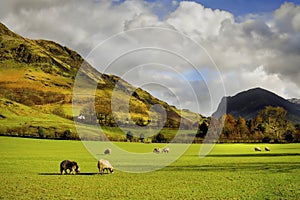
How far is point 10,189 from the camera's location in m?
22.7

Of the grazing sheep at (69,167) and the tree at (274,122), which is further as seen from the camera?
the tree at (274,122)

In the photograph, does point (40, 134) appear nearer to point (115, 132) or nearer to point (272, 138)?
point (115, 132)

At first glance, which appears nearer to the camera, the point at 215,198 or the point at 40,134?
the point at 215,198

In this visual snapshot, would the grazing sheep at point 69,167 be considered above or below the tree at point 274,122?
below

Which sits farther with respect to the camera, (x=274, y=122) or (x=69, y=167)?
(x=274, y=122)

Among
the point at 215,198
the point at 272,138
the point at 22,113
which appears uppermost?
the point at 22,113

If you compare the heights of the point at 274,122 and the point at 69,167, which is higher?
the point at 274,122

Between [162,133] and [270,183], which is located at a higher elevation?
[162,133]

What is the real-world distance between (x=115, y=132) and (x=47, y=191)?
293 feet

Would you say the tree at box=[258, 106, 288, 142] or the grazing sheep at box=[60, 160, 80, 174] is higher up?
the tree at box=[258, 106, 288, 142]

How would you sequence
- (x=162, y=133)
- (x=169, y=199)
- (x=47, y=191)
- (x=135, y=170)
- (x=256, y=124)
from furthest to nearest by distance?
(x=256, y=124) < (x=162, y=133) < (x=135, y=170) < (x=47, y=191) < (x=169, y=199)

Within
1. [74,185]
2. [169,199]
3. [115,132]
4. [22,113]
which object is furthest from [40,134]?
[169,199]

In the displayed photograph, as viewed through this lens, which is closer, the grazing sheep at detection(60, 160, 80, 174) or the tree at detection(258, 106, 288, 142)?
the grazing sheep at detection(60, 160, 80, 174)

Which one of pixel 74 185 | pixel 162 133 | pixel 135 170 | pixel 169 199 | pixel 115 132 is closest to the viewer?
pixel 169 199
